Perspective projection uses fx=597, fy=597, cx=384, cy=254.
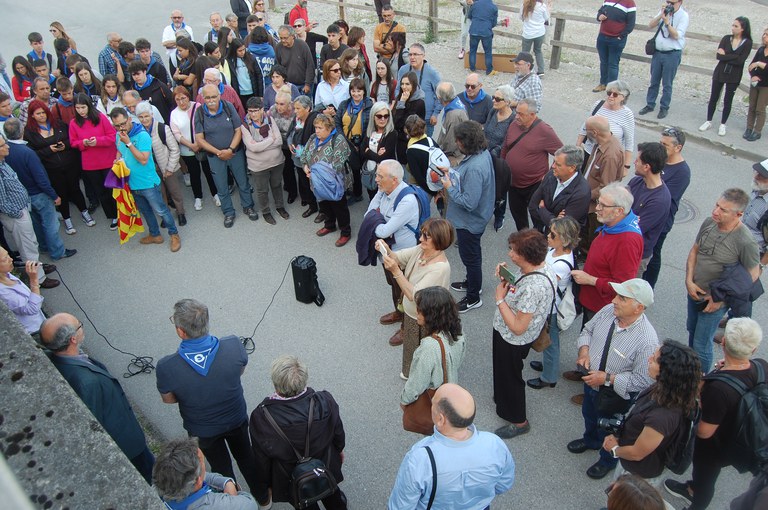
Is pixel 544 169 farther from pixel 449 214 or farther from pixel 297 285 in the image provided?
pixel 297 285

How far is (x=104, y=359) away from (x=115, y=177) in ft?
7.65

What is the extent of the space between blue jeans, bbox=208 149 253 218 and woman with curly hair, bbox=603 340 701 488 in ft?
19.1

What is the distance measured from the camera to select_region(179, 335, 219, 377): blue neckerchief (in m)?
3.88

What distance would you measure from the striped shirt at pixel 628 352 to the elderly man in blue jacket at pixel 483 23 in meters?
9.09

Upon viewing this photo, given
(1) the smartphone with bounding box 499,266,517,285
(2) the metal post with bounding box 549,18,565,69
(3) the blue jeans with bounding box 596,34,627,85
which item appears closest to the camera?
(1) the smartphone with bounding box 499,266,517,285

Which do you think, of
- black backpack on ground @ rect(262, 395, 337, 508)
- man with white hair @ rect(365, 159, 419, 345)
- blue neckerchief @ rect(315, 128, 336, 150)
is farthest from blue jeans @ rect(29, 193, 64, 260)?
black backpack on ground @ rect(262, 395, 337, 508)

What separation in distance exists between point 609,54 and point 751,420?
8.85m

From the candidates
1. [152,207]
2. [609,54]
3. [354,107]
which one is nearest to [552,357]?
[354,107]

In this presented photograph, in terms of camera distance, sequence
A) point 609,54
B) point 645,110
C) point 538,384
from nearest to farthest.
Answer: point 538,384 → point 645,110 → point 609,54

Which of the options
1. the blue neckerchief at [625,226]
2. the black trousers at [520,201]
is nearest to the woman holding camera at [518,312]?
the blue neckerchief at [625,226]

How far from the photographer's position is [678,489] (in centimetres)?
428

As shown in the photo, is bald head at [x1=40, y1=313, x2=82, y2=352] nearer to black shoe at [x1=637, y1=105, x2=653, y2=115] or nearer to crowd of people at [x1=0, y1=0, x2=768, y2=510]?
crowd of people at [x1=0, y1=0, x2=768, y2=510]

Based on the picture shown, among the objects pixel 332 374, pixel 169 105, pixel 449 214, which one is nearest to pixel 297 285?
pixel 332 374

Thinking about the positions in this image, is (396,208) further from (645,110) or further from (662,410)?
(645,110)
